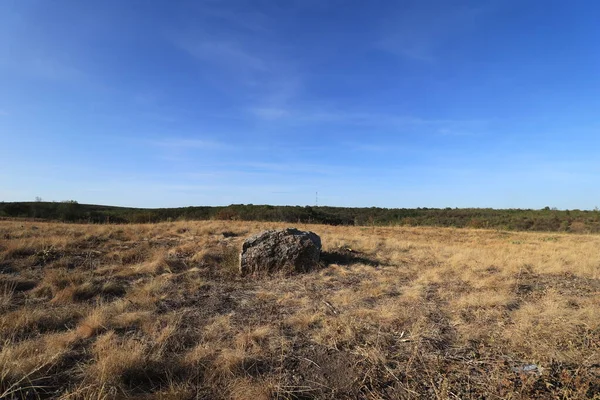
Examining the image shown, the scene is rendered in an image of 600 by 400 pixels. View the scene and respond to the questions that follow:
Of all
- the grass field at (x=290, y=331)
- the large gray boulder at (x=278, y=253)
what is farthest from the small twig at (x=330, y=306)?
the large gray boulder at (x=278, y=253)

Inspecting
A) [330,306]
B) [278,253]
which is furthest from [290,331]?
[278,253]

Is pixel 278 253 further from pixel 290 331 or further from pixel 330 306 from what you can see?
pixel 290 331

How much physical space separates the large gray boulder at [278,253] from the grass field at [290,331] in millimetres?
414

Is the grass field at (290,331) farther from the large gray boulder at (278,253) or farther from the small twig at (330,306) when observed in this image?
the large gray boulder at (278,253)

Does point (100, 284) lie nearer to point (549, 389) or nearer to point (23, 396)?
point (23, 396)

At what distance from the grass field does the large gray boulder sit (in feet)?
1.36

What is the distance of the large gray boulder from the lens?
26.0ft

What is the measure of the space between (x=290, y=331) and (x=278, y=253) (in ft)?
12.7

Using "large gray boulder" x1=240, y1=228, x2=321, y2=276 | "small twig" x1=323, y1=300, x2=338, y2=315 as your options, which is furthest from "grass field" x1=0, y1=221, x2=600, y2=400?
"large gray boulder" x1=240, y1=228, x2=321, y2=276

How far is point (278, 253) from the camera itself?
26.6 ft

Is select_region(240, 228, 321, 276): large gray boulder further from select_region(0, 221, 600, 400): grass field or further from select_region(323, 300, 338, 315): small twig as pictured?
select_region(323, 300, 338, 315): small twig

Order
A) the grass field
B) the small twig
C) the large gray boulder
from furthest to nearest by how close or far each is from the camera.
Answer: the large gray boulder
the small twig
the grass field

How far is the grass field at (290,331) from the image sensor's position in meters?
2.90

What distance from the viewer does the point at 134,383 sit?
2969mm
